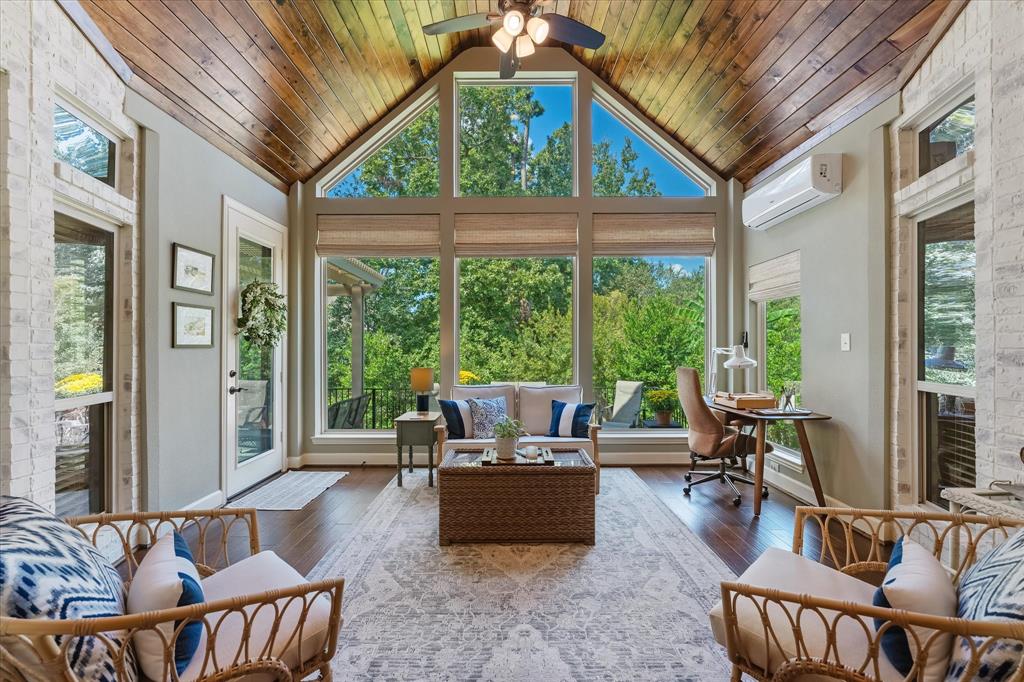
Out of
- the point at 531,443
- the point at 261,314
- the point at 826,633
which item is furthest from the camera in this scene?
the point at 261,314

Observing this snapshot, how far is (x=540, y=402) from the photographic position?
4801mm

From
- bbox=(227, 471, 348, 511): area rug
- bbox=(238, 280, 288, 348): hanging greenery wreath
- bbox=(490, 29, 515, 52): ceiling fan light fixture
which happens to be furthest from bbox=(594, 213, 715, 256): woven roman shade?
bbox=(227, 471, 348, 511): area rug

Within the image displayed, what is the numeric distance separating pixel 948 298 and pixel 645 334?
2708 millimetres

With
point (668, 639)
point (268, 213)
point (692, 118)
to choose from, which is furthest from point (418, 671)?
point (692, 118)

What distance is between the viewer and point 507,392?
492cm

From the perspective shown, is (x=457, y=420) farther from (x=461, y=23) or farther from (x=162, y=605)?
(x=162, y=605)

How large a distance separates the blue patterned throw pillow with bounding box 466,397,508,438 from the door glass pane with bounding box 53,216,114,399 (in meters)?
2.54

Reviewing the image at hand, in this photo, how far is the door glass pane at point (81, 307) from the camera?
273 centimetres

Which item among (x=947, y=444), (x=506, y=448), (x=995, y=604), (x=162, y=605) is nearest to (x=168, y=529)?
(x=506, y=448)

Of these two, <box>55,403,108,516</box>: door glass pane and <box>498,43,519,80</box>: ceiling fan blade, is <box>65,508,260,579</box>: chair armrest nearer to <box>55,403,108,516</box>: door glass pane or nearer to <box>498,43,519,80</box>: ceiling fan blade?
<box>55,403,108,516</box>: door glass pane

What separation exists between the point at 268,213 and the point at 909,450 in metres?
5.25

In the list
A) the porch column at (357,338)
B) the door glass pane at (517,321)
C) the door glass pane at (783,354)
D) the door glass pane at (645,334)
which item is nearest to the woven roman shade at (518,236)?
the door glass pane at (517,321)

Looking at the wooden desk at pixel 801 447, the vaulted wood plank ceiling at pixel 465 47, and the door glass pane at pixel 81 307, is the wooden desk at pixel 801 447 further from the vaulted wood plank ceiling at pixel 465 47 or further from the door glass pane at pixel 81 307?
the door glass pane at pixel 81 307

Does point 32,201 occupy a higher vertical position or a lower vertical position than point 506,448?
Answer: higher
